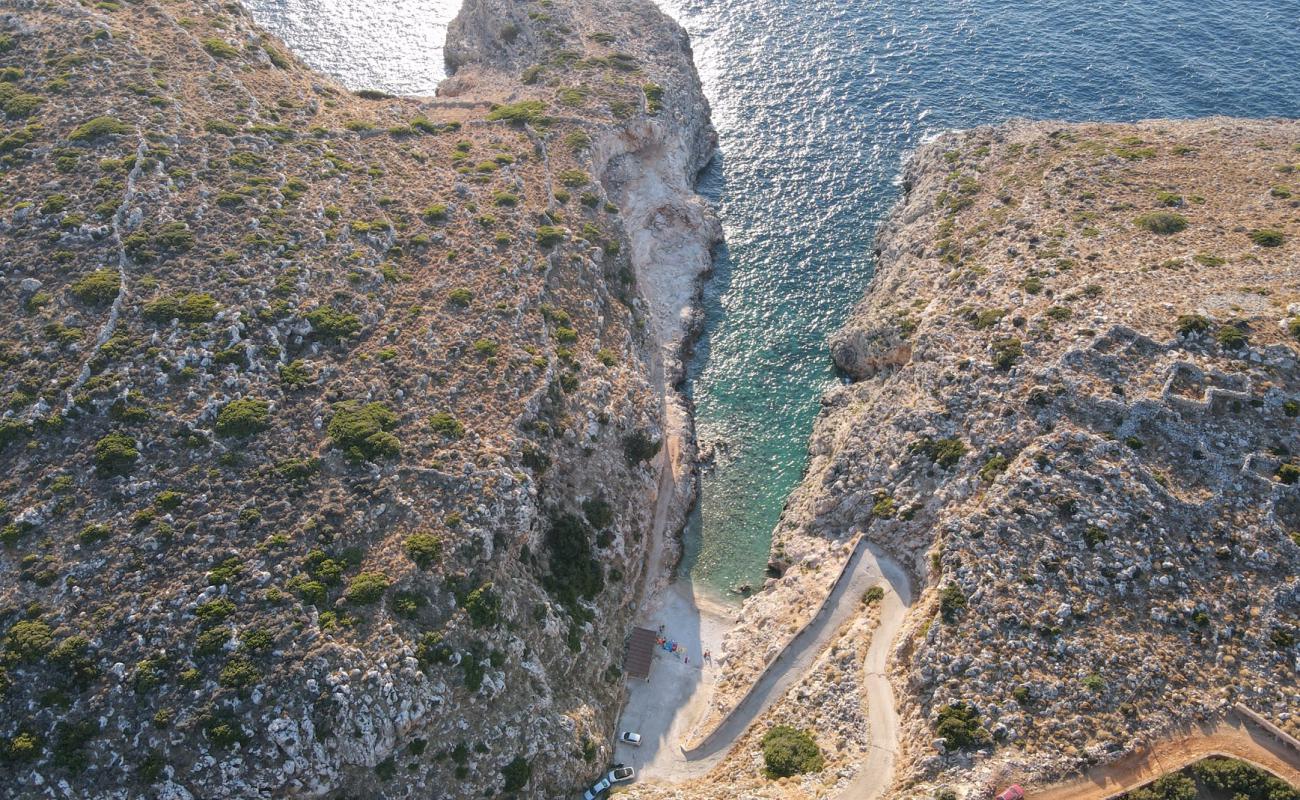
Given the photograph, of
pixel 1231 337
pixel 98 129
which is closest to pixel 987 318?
pixel 1231 337

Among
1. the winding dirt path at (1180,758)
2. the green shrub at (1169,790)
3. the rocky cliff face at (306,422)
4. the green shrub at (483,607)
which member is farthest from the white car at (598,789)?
the green shrub at (1169,790)

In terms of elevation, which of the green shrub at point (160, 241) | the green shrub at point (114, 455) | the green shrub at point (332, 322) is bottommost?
the green shrub at point (114, 455)

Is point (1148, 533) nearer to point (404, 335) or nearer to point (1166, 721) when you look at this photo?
point (1166, 721)

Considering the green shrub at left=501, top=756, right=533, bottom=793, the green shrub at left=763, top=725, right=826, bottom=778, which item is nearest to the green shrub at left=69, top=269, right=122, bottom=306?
the green shrub at left=501, top=756, right=533, bottom=793

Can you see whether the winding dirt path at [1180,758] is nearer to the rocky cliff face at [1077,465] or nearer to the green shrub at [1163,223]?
the rocky cliff face at [1077,465]

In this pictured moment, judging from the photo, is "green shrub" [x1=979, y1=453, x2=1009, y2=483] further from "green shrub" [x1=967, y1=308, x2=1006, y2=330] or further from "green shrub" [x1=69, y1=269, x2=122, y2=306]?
"green shrub" [x1=69, y1=269, x2=122, y2=306]

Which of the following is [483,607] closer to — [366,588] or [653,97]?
[366,588]
